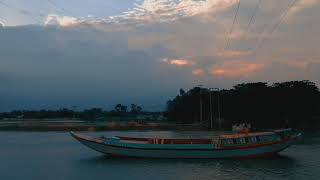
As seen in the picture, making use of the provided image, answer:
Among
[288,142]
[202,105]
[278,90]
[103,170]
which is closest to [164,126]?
[202,105]

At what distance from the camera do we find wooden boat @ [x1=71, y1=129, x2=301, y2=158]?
120 feet

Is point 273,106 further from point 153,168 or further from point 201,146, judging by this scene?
point 153,168

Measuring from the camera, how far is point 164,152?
36.8 metres

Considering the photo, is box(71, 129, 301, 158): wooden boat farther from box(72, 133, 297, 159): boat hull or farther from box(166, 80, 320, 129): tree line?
box(166, 80, 320, 129): tree line

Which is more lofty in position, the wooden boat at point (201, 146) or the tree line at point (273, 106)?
the tree line at point (273, 106)

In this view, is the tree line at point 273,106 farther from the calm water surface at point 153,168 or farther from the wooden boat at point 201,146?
the wooden boat at point 201,146

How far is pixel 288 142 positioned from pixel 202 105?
6166 cm

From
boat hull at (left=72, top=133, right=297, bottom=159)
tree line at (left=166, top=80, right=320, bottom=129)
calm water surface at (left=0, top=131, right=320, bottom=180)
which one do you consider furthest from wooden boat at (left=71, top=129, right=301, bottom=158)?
tree line at (left=166, top=80, right=320, bottom=129)

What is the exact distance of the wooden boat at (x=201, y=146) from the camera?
36.6 m

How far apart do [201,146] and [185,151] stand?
1.35 metres

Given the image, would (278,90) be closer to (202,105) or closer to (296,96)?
(296,96)

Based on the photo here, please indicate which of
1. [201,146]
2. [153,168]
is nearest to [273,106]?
[201,146]

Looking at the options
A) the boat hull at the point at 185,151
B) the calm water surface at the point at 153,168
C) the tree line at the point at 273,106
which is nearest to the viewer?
the calm water surface at the point at 153,168

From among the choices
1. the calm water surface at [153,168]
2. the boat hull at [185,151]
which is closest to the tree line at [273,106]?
the calm water surface at [153,168]
